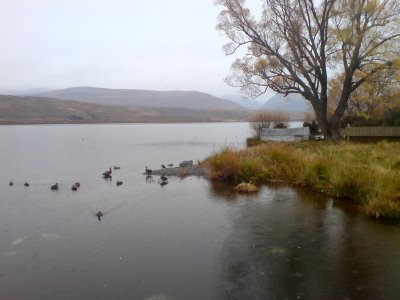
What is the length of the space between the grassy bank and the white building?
13.2 m

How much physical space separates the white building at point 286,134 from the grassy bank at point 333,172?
13152 millimetres

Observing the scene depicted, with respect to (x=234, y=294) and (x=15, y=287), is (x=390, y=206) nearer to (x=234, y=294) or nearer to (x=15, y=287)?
(x=234, y=294)

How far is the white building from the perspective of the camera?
1586 inches

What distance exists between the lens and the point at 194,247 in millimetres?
11406

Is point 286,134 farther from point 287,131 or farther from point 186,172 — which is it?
point 186,172

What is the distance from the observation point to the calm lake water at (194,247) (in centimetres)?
874

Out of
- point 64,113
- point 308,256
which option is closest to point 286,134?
point 308,256

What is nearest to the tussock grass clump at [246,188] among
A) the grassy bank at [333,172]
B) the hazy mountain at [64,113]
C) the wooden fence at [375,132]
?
the grassy bank at [333,172]

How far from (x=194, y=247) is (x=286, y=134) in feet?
105

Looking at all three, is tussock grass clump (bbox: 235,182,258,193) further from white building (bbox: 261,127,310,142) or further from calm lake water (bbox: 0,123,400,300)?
white building (bbox: 261,127,310,142)

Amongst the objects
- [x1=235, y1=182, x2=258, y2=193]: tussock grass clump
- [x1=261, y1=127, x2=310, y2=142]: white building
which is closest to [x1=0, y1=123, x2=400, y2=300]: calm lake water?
[x1=235, y1=182, x2=258, y2=193]: tussock grass clump

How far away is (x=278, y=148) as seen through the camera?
23375 mm

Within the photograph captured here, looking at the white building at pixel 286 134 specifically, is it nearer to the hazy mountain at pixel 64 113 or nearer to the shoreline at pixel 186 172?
the shoreline at pixel 186 172

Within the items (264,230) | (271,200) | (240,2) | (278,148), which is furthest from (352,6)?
(264,230)
